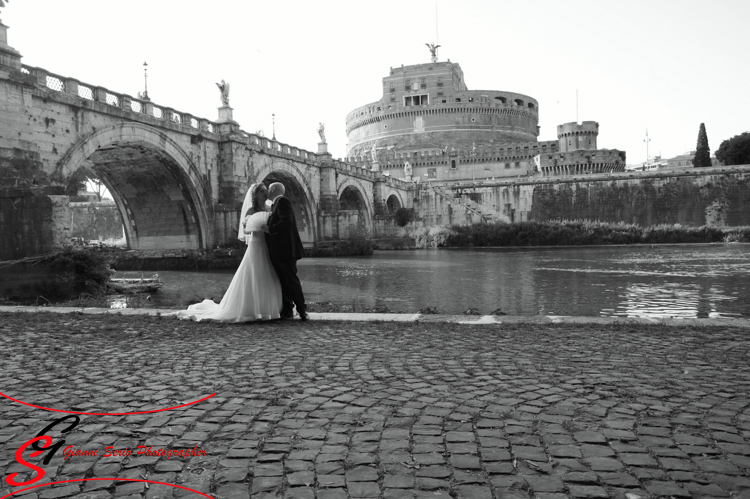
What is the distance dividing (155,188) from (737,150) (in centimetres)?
5561

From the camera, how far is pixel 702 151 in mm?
55844

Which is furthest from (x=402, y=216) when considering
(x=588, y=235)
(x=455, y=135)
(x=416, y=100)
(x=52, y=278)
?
(x=52, y=278)

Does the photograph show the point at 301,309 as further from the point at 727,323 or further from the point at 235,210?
the point at 235,210

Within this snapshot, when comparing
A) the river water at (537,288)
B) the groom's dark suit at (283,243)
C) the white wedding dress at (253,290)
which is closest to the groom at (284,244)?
the groom's dark suit at (283,243)

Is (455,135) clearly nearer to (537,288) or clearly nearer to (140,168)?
(140,168)

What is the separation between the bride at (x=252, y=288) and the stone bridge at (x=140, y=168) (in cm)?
949

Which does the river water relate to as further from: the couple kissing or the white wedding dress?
the white wedding dress

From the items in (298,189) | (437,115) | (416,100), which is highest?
(416,100)

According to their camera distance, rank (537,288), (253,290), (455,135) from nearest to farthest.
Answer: (253,290) < (537,288) < (455,135)

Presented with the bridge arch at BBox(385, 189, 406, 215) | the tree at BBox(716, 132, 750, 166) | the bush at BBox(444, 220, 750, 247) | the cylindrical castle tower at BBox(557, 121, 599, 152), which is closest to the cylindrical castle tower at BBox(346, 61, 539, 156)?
the cylindrical castle tower at BBox(557, 121, 599, 152)

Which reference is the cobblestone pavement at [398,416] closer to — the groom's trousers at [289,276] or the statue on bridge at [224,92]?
the groom's trousers at [289,276]

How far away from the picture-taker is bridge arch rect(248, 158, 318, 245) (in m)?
31.7

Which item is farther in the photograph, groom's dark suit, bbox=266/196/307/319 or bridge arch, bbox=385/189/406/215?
bridge arch, bbox=385/189/406/215

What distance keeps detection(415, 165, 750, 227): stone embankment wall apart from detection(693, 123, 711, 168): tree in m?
8.19
